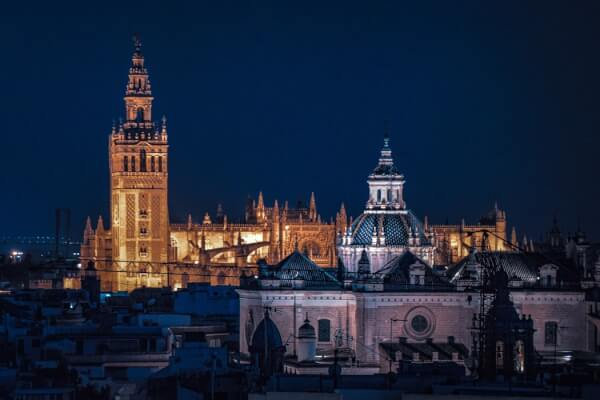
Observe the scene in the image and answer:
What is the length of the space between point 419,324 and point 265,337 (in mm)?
13720

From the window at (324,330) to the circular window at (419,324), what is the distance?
3.54m

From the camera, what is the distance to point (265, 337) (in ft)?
335

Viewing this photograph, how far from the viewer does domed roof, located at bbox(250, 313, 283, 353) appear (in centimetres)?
10144

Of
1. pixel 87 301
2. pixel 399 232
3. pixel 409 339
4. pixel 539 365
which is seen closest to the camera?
pixel 539 365

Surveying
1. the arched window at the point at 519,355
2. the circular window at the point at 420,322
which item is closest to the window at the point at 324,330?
the circular window at the point at 420,322

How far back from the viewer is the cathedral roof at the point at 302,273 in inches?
4601

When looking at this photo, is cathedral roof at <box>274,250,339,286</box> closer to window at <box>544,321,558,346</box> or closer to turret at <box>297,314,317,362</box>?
turret at <box>297,314,317,362</box>

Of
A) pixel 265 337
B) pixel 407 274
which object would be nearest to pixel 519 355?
pixel 265 337

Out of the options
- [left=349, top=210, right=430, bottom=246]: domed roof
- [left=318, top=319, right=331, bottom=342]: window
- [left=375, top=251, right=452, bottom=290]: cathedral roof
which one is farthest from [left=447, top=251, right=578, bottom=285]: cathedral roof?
[left=318, top=319, right=331, bottom=342]: window

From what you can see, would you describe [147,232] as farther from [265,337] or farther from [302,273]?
[265,337]

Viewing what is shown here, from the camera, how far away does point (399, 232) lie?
400ft

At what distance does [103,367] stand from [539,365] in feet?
51.2

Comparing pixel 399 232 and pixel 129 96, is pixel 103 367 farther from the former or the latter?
pixel 129 96

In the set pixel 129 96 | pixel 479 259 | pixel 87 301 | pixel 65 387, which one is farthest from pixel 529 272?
pixel 129 96
